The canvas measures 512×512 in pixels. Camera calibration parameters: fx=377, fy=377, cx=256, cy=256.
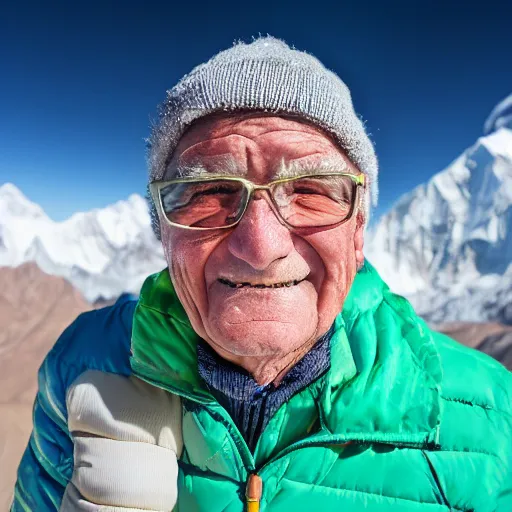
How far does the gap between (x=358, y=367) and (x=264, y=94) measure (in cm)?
51

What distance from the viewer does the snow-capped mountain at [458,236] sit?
4.73m

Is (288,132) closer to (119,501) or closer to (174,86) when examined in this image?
(174,86)

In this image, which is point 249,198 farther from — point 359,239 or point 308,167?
point 359,239

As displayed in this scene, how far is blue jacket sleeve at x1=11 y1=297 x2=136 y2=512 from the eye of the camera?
0.76m

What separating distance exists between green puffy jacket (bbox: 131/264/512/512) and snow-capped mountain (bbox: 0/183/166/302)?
4693 mm

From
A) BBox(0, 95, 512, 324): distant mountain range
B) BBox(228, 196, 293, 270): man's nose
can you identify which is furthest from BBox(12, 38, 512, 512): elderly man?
BBox(0, 95, 512, 324): distant mountain range

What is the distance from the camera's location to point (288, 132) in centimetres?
61

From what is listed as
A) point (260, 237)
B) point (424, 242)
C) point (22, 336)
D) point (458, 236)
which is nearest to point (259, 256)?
point (260, 237)

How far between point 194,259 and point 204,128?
0.74 feet

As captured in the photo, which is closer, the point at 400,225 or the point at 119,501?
the point at 119,501

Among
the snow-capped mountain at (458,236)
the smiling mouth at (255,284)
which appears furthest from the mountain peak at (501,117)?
the smiling mouth at (255,284)

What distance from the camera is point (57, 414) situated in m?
0.77

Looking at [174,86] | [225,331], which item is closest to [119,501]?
[225,331]

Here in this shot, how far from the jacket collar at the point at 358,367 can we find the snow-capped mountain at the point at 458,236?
3.81 m
